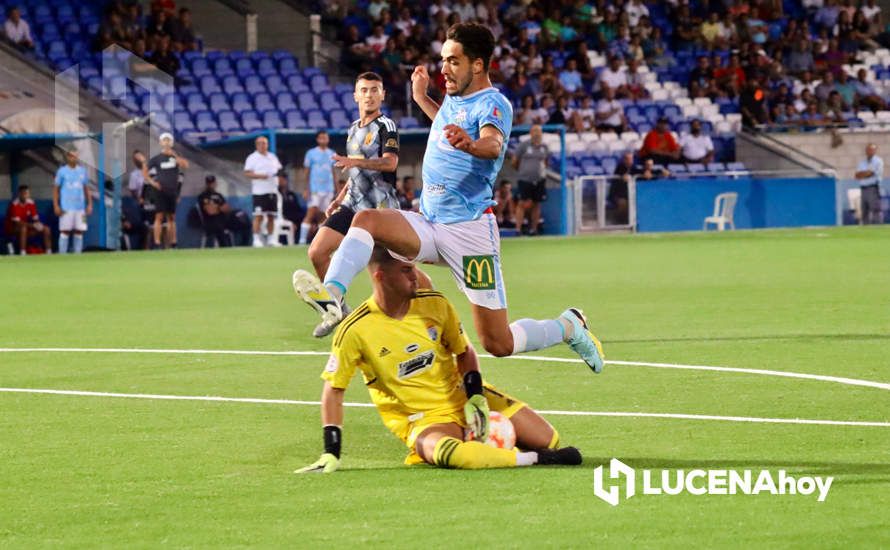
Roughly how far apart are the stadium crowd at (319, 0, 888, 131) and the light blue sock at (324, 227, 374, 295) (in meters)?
28.0

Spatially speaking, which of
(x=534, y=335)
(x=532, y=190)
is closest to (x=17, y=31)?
(x=532, y=190)

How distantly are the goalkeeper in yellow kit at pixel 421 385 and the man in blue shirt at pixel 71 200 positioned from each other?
22.9m

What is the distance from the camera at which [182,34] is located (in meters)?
35.0

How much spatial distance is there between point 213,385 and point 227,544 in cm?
499

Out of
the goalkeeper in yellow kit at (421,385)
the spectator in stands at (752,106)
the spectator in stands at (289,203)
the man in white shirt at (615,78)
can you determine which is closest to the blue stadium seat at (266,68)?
the spectator in stands at (289,203)

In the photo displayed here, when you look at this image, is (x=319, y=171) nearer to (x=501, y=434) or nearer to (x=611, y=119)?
(x=611, y=119)

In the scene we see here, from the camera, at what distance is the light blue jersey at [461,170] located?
8.23 m

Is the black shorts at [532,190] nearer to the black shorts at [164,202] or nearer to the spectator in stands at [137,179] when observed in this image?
the black shorts at [164,202]

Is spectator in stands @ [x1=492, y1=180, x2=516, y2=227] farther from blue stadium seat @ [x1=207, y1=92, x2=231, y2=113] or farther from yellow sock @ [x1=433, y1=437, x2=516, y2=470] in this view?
yellow sock @ [x1=433, y1=437, x2=516, y2=470]

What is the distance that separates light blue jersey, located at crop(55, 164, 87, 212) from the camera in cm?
2941

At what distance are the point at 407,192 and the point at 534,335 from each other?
23.7 meters

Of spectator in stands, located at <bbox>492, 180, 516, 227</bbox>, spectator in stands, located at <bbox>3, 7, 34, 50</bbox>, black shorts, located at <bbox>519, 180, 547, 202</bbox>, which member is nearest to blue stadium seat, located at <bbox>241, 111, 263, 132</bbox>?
spectator in stands, located at <bbox>3, 7, 34, 50</bbox>

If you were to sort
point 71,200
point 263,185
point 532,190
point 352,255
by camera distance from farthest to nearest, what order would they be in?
point 532,190, point 263,185, point 71,200, point 352,255

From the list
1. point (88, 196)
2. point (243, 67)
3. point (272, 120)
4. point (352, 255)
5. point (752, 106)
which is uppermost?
point (243, 67)
